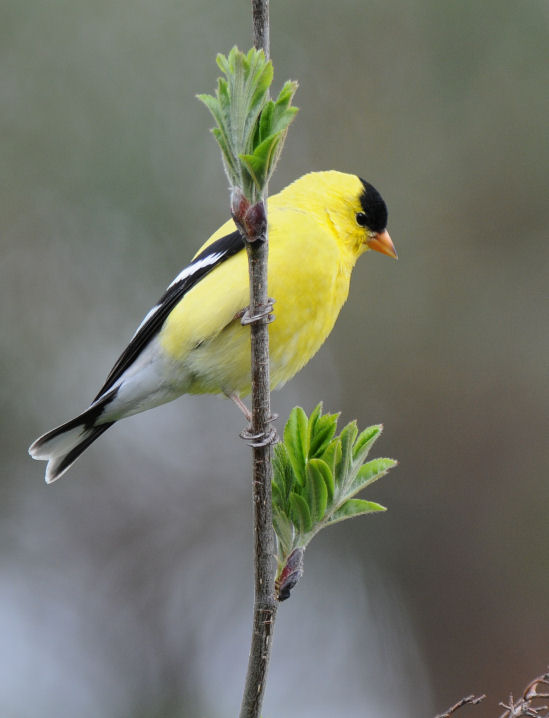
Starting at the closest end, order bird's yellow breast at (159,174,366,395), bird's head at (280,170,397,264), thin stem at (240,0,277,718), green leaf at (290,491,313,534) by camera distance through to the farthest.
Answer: thin stem at (240,0,277,718) → green leaf at (290,491,313,534) → bird's yellow breast at (159,174,366,395) → bird's head at (280,170,397,264)

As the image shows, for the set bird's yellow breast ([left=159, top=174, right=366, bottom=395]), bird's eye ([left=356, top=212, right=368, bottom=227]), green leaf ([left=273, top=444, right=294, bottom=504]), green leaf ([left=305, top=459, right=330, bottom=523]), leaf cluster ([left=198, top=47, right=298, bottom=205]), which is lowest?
green leaf ([left=305, top=459, right=330, bottom=523])

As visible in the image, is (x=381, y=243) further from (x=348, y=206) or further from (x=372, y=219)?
(x=348, y=206)

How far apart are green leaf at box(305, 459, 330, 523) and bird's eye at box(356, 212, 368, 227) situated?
226 centimetres

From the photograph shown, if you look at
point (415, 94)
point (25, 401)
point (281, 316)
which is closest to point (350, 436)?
point (281, 316)

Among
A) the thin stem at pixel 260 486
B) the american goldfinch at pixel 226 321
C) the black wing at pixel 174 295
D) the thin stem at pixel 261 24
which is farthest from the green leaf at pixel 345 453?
the black wing at pixel 174 295

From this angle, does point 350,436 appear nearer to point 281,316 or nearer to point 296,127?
point 281,316

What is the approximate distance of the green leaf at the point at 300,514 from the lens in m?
1.25

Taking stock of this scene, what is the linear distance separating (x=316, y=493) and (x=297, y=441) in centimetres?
12

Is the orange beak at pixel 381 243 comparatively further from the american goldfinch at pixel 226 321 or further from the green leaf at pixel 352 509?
the green leaf at pixel 352 509

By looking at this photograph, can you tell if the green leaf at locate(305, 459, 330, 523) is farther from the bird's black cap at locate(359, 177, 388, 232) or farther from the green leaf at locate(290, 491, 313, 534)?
the bird's black cap at locate(359, 177, 388, 232)

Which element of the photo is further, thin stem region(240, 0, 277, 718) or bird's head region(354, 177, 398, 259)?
bird's head region(354, 177, 398, 259)

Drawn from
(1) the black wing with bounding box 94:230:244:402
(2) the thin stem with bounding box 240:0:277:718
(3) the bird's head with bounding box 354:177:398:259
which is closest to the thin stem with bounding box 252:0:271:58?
(2) the thin stem with bounding box 240:0:277:718

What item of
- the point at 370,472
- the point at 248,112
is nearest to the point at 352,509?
the point at 370,472

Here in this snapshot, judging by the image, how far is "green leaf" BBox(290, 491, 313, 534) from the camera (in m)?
1.25
